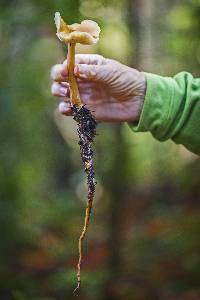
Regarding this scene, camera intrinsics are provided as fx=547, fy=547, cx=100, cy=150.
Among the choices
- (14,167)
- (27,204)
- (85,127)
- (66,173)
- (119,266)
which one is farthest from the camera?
(66,173)

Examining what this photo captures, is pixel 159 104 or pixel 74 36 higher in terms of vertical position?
pixel 74 36

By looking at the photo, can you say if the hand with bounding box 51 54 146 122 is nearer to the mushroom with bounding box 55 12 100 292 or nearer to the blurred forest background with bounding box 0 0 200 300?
the mushroom with bounding box 55 12 100 292

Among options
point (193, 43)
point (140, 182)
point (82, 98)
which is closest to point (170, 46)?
point (193, 43)

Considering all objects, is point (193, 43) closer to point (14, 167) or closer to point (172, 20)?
point (172, 20)

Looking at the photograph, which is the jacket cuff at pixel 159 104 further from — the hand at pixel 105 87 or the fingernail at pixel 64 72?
the fingernail at pixel 64 72

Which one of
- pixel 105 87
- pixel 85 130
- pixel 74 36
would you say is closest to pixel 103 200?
pixel 105 87

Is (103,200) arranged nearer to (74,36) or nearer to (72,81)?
(72,81)

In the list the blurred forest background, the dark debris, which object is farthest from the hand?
the blurred forest background
